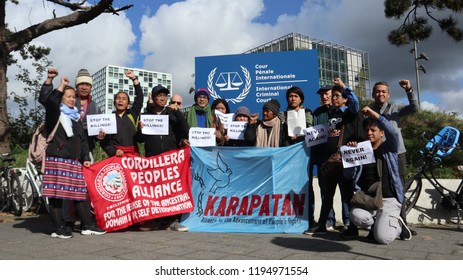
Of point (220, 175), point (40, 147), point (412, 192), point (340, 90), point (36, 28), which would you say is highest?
point (36, 28)

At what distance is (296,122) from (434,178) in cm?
235

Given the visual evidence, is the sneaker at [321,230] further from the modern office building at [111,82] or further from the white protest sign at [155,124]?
the modern office building at [111,82]

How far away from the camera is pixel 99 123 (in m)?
5.32

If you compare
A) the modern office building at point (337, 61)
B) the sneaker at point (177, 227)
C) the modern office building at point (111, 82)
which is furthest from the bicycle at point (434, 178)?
the modern office building at point (337, 61)

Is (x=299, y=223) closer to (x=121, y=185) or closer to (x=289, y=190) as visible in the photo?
(x=289, y=190)

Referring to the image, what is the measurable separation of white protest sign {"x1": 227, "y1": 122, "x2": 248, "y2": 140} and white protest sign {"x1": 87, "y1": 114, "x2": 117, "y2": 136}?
1.68 m

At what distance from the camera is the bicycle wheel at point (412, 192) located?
5812 mm

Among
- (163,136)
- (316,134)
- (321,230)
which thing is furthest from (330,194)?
(163,136)

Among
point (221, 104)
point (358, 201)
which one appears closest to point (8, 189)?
point (221, 104)

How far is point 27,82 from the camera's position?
13.2 metres

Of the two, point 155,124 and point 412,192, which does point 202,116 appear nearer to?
point 155,124

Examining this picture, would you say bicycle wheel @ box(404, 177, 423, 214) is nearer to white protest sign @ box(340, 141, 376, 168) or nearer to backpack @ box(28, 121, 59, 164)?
white protest sign @ box(340, 141, 376, 168)
